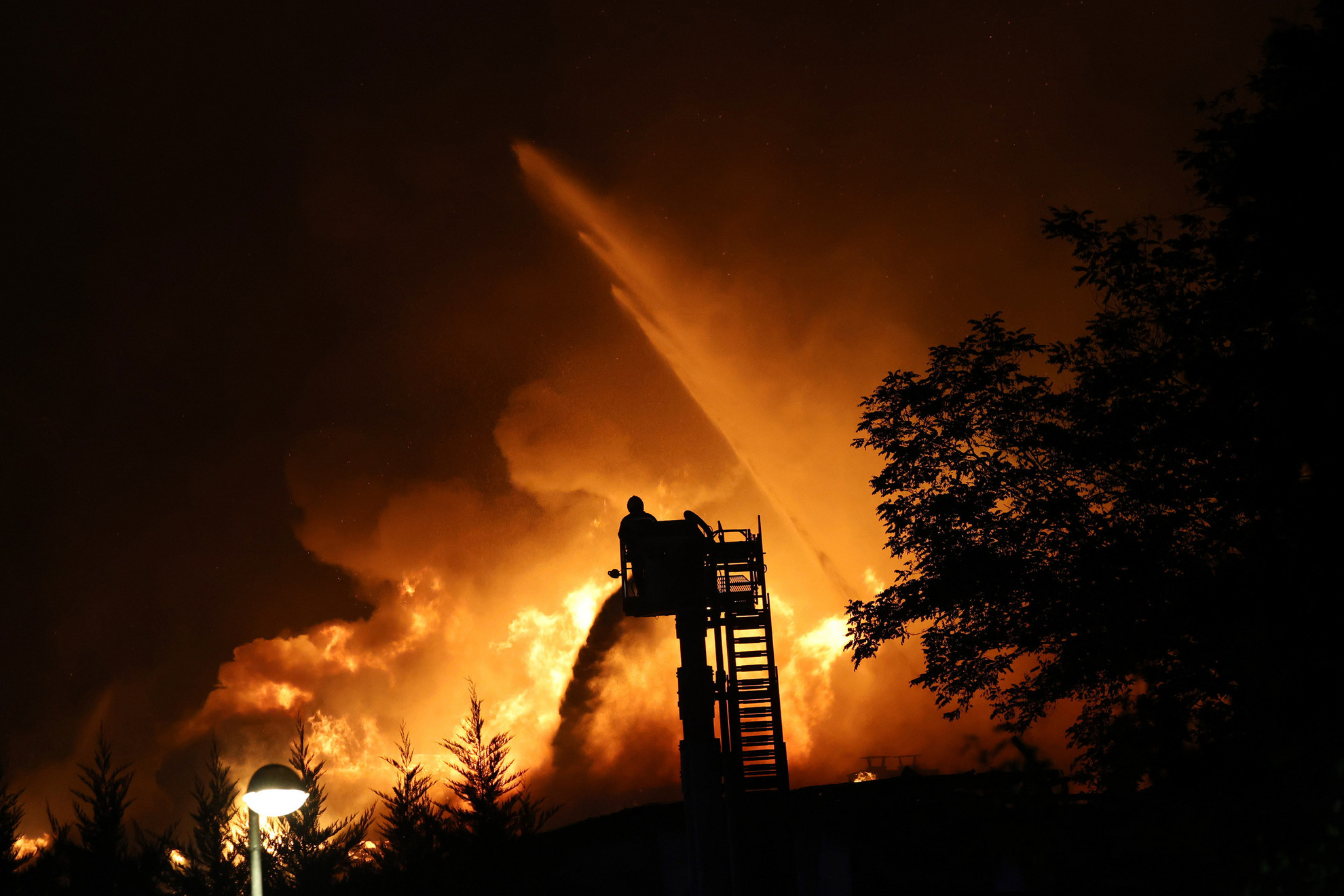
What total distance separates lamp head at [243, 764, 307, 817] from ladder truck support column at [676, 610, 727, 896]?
1082 centimetres

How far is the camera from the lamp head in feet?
33.1

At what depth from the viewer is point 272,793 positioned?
1012cm

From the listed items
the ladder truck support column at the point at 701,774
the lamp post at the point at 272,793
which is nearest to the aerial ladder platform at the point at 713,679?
the ladder truck support column at the point at 701,774

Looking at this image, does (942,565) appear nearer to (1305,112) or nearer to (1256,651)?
(1256,651)

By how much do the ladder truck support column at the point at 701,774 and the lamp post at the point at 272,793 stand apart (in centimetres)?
1069

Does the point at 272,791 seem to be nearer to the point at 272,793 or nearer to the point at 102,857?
the point at 272,793

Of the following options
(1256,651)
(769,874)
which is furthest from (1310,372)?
(769,874)

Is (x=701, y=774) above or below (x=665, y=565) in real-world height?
below

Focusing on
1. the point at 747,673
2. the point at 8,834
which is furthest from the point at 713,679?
the point at 8,834

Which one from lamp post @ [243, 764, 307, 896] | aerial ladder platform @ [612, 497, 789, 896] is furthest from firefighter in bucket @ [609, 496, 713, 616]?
lamp post @ [243, 764, 307, 896]

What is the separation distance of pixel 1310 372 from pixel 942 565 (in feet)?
25.8

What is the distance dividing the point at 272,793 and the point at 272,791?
0.09 feet

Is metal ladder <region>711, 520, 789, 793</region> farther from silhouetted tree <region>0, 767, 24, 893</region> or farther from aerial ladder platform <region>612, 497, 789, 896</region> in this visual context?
silhouetted tree <region>0, 767, 24, 893</region>

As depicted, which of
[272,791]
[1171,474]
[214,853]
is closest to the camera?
[272,791]
